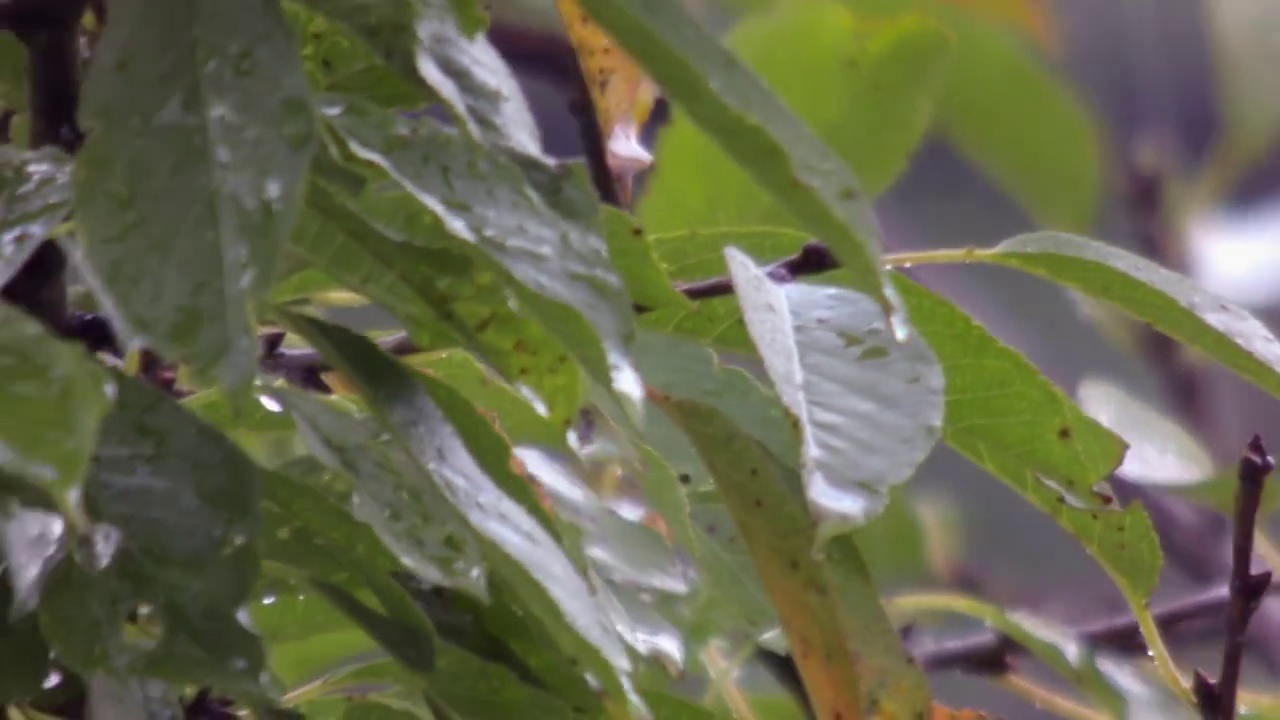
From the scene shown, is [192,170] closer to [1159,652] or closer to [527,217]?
[527,217]

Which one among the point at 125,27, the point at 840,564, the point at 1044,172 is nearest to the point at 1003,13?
the point at 1044,172

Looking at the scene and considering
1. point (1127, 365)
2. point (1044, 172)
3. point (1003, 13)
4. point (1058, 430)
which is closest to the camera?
point (1058, 430)

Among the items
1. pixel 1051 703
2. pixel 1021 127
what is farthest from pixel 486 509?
pixel 1021 127

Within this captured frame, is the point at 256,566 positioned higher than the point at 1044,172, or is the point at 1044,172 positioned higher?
the point at 256,566

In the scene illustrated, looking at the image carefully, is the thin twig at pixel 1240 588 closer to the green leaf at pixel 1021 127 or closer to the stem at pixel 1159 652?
the stem at pixel 1159 652

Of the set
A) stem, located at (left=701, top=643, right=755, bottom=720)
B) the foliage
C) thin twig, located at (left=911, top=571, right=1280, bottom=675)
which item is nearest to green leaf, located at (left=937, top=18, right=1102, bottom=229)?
thin twig, located at (left=911, top=571, right=1280, bottom=675)

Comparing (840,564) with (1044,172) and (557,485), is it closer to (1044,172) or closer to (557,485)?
(557,485)

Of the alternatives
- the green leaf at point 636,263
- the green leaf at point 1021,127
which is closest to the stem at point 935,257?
the green leaf at point 636,263
